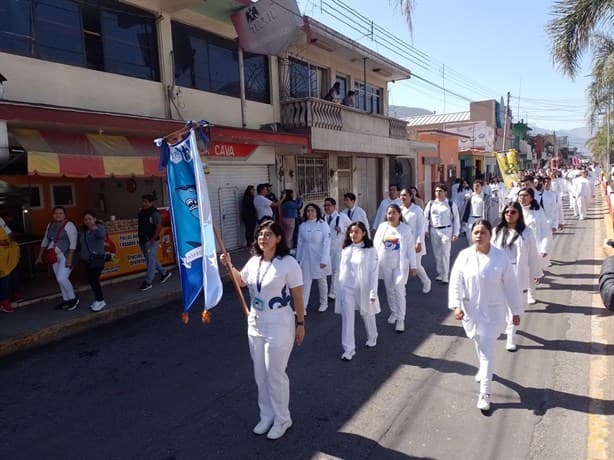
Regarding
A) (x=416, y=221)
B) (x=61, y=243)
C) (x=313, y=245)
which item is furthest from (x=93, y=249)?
(x=416, y=221)

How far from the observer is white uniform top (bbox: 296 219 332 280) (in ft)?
22.4

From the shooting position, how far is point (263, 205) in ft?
38.7

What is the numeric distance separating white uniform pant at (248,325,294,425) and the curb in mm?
4007

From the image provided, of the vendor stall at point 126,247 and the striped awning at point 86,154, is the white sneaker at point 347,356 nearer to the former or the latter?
the striped awning at point 86,154

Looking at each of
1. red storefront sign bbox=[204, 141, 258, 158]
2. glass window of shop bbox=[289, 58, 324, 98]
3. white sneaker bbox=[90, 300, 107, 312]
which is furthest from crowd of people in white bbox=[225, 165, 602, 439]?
glass window of shop bbox=[289, 58, 324, 98]

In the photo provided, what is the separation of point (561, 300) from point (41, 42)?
9.66 m

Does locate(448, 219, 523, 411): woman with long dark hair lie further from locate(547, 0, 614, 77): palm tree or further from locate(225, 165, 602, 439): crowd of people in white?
locate(547, 0, 614, 77): palm tree

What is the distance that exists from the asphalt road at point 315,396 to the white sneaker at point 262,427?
3.3 inches

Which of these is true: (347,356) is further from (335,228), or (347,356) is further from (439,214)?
(439,214)

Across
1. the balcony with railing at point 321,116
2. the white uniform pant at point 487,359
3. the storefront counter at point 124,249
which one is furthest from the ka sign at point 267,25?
the white uniform pant at point 487,359

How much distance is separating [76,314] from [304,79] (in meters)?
11.0

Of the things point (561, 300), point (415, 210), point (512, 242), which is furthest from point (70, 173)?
point (561, 300)

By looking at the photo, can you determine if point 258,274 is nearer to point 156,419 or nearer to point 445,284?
point 156,419

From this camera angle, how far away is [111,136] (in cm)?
861
